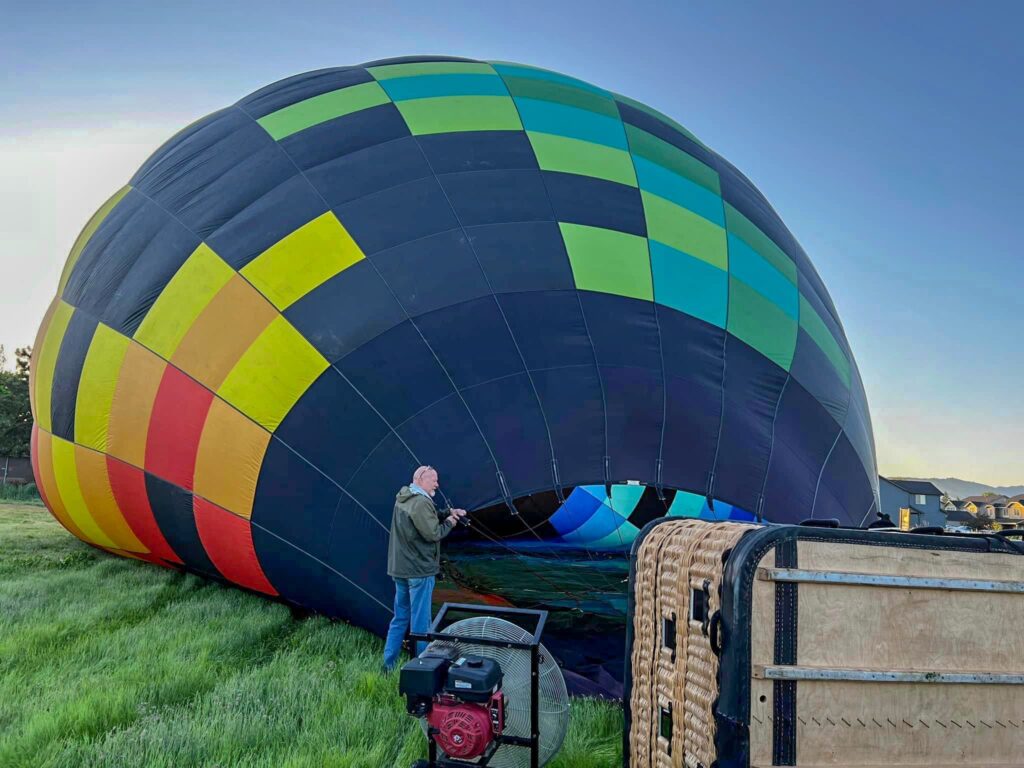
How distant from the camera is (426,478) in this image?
409 cm

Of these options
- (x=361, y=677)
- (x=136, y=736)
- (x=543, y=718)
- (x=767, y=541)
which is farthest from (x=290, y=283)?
(x=767, y=541)

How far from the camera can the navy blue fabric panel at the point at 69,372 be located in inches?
238

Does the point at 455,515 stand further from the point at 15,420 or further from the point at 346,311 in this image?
the point at 15,420

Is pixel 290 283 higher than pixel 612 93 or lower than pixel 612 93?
lower

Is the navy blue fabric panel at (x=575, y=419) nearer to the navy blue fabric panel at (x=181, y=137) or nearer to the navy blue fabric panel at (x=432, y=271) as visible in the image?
the navy blue fabric panel at (x=432, y=271)

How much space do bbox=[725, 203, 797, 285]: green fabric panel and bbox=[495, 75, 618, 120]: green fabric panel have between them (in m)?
1.13

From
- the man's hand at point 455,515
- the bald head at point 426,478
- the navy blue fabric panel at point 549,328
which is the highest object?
the navy blue fabric panel at point 549,328

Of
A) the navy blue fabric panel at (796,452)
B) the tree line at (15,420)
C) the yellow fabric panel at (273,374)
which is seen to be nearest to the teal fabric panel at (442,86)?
the yellow fabric panel at (273,374)

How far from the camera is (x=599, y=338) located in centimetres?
471

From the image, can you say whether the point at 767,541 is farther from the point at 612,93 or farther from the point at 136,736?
the point at 612,93

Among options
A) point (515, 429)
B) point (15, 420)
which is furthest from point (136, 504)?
point (15, 420)

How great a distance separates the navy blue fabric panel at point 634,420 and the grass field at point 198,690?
122cm

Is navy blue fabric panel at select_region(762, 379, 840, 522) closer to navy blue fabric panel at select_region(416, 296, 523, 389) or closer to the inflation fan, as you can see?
navy blue fabric panel at select_region(416, 296, 523, 389)

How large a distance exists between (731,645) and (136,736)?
2.24 meters
